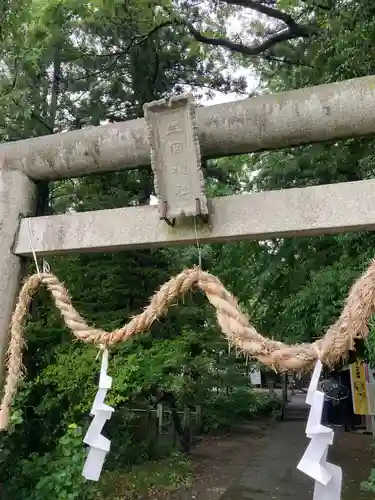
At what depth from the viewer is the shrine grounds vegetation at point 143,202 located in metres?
4.81

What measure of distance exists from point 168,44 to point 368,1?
10.5ft

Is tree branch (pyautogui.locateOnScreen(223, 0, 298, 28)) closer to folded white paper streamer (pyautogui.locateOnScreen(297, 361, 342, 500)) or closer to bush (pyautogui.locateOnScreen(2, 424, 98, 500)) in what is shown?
bush (pyautogui.locateOnScreen(2, 424, 98, 500))

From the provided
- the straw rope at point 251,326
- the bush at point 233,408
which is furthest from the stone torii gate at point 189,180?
the bush at point 233,408

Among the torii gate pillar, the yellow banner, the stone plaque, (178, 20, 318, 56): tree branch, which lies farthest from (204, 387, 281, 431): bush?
the stone plaque

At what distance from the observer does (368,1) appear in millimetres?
4785

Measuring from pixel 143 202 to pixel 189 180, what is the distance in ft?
14.0

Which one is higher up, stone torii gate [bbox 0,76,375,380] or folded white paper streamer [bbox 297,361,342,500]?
stone torii gate [bbox 0,76,375,380]

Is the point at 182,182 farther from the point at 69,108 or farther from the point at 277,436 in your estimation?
the point at 277,436

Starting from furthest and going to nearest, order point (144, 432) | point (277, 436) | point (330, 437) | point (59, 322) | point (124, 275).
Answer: point (277, 436) → point (144, 432) → point (124, 275) → point (59, 322) → point (330, 437)

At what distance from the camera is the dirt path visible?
7342mm

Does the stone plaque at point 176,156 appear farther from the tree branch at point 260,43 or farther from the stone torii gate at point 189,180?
the tree branch at point 260,43

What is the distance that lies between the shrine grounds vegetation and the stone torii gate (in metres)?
1.50

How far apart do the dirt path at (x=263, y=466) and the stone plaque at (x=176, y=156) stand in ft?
19.0

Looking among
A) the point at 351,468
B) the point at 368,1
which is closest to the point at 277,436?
the point at 351,468
